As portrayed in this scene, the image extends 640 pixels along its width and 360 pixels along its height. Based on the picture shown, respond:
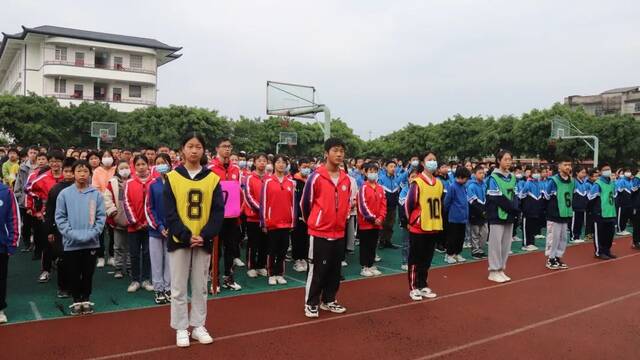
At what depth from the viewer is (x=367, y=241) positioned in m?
8.05

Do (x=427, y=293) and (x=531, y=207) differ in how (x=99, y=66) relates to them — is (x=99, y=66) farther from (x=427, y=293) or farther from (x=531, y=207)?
(x=427, y=293)

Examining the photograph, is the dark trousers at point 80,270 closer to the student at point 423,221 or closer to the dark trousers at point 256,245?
the dark trousers at point 256,245

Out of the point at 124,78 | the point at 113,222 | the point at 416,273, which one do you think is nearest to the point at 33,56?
the point at 124,78

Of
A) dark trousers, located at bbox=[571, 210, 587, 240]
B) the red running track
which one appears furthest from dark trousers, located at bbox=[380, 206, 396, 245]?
dark trousers, located at bbox=[571, 210, 587, 240]

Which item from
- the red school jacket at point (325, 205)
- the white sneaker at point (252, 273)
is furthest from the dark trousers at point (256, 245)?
the red school jacket at point (325, 205)

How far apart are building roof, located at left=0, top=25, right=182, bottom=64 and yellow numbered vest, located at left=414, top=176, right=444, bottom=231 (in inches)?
1689

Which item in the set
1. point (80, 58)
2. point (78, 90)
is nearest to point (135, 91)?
point (78, 90)

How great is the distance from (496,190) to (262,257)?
3.80 meters

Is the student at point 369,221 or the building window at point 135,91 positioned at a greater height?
the building window at point 135,91

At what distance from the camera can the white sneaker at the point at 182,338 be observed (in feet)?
15.1

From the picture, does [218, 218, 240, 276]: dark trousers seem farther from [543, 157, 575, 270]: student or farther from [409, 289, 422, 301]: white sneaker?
[543, 157, 575, 270]: student

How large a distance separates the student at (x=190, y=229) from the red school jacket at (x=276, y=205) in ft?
7.67

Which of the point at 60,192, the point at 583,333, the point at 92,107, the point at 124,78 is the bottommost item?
the point at 583,333

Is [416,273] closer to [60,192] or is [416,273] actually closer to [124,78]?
[60,192]
